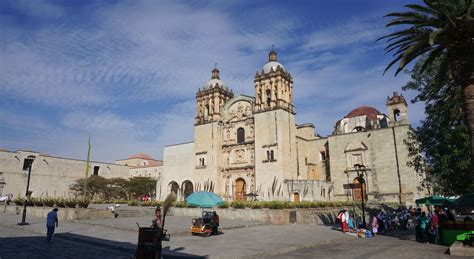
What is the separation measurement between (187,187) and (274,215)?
25429 millimetres

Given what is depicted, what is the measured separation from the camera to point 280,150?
111 feet

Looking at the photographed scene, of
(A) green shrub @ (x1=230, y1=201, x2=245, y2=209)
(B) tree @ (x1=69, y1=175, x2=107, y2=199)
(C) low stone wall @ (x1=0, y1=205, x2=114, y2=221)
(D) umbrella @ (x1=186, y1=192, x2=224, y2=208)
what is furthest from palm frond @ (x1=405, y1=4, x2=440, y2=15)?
(B) tree @ (x1=69, y1=175, x2=107, y2=199)

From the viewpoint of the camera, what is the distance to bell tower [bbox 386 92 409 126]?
34906 millimetres

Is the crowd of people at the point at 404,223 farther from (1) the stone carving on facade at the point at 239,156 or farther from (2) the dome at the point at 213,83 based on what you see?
(2) the dome at the point at 213,83

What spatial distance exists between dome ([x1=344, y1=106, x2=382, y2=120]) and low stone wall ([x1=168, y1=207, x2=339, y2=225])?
64.7 feet

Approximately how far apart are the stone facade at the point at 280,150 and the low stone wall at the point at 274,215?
9767 mm

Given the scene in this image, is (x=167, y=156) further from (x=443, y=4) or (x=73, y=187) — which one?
(x=443, y=4)

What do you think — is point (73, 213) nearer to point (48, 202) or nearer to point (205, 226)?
point (48, 202)

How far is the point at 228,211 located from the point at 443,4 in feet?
52.6

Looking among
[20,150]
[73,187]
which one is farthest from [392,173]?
[20,150]

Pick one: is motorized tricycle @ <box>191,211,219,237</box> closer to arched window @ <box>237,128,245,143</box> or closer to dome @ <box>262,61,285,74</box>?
arched window @ <box>237,128,245,143</box>

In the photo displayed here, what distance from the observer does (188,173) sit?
4256 centimetres

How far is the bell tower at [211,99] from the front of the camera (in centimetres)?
4097

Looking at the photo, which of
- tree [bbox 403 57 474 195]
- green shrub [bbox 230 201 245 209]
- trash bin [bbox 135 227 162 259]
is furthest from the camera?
green shrub [bbox 230 201 245 209]
